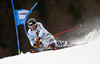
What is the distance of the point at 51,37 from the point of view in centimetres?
646

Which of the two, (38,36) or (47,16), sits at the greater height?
(47,16)

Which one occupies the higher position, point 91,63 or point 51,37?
point 51,37

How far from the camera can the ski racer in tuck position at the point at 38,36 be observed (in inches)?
242

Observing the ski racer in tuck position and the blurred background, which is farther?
the blurred background

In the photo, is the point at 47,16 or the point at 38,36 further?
the point at 47,16

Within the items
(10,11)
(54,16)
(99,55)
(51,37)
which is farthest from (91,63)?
(54,16)

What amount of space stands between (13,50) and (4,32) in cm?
166

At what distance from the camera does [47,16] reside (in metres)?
→ 17.8

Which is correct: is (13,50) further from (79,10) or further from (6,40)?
(79,10)

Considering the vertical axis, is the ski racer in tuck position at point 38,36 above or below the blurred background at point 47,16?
below

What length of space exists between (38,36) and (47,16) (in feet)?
38.4

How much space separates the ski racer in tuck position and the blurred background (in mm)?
9267

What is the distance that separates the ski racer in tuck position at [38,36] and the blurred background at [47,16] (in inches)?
365

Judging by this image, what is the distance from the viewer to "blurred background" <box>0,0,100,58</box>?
656 inches
